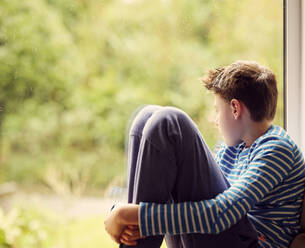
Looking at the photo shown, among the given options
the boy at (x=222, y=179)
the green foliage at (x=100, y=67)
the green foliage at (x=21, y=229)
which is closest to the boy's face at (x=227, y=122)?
the boy at (x=222, y=179)

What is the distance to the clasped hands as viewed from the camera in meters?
0.93

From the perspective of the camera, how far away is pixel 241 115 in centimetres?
111

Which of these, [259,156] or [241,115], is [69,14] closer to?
[241,115]

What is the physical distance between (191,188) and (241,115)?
30 centimetres

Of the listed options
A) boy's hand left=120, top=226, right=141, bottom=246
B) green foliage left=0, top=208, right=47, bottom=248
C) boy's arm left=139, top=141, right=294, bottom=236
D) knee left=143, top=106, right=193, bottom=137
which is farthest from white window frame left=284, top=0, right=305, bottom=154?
green foliage left=0, top=208, right=47, bottom=248

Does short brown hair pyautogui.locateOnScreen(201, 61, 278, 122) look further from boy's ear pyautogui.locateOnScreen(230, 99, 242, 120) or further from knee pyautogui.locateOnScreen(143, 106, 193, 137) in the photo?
knee pyautogui.locateOnScreen(143, 106, 193, 137)

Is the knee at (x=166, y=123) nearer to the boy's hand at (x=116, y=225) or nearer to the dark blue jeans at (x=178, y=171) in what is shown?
the dark blue jeans at (x=178, y=171)

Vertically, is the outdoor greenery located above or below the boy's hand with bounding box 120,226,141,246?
above

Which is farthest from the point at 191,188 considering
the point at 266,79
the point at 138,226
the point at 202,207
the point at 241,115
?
the point at 266,79

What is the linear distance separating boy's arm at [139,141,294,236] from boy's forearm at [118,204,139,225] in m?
0.02

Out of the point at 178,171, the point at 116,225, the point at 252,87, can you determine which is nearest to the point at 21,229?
the point at 116,225

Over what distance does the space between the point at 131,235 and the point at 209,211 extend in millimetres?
210

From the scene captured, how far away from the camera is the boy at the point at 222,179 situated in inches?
36.0

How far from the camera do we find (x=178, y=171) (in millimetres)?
964
